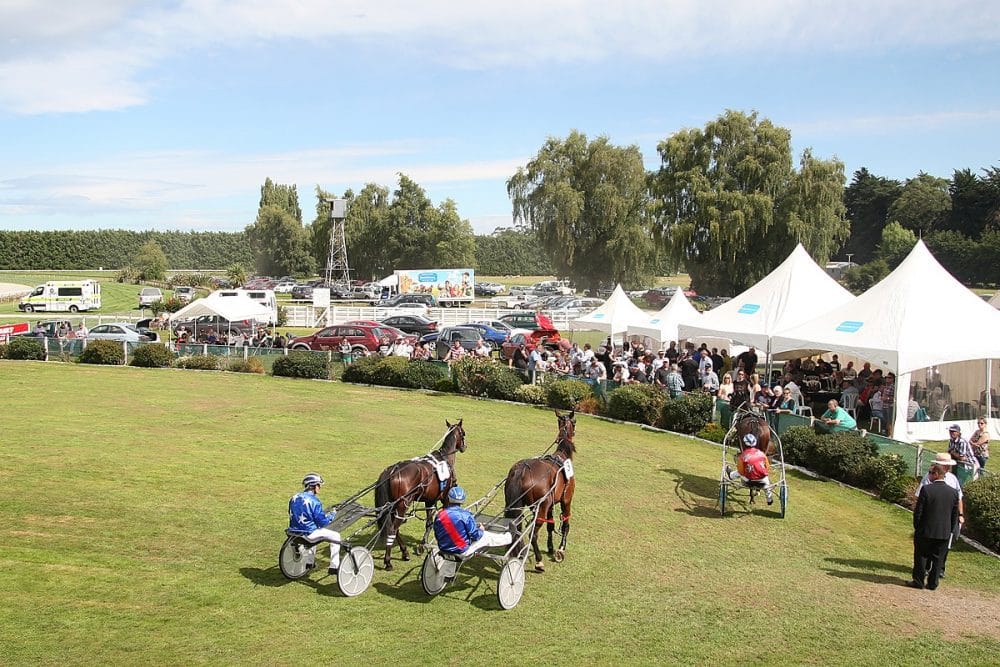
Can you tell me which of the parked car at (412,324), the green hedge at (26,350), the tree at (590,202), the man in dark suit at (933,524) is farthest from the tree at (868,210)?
the man in dark suit at (933,524)

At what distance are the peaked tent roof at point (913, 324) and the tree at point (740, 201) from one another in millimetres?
35253

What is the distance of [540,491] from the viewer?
9.81 metres

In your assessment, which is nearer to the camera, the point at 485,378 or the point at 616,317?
the point at 485,378

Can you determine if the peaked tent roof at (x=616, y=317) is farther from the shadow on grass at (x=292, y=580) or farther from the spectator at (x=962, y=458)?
the shadow on grass at (x=292, y=580)

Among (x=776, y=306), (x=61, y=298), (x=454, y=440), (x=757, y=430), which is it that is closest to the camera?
(x=454, y=440)

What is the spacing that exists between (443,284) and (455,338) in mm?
28035

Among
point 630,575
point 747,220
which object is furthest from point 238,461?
point 747,220

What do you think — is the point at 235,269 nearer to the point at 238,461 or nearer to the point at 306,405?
the point at 306,405

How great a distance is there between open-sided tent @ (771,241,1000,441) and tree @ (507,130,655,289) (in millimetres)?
47205

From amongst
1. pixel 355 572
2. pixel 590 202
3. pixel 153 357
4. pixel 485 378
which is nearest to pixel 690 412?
pixel 485 378

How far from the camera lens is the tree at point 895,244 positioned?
271ft

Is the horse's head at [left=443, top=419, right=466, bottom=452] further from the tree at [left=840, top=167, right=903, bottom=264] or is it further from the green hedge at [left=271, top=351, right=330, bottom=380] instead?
the tree at [left=840, top=167, right=903, bottom=264]

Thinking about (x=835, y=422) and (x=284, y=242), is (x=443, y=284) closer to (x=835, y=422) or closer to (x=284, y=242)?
(x=284, y=242)

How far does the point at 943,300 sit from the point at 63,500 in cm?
1782
